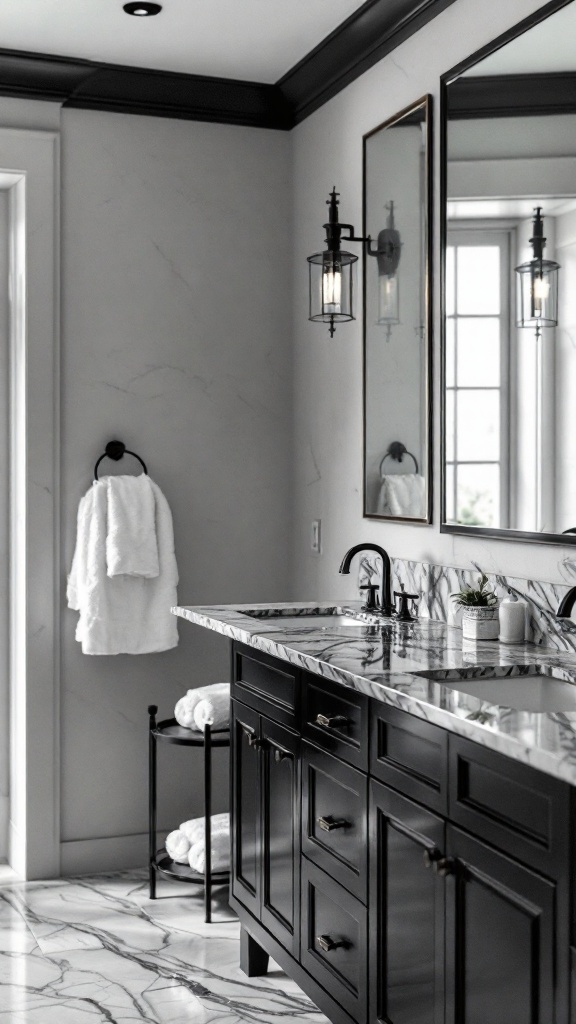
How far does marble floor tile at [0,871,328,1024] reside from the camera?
8.71 ft

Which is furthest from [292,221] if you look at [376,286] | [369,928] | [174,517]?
[369,928]

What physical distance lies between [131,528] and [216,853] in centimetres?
107

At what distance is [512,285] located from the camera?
2469 mm

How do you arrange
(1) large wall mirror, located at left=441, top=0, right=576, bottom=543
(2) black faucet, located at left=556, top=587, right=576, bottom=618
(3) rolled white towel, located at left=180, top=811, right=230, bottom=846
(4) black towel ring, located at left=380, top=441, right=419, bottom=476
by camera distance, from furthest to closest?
(3) rolled white towel, located at left=180, top=811, right=230, bottom=846, (4) black towel ring, located at left=380, top=441, right=419, bottom=476, (1) large wall mirror, located at left=441, top=0, right=576, bottom=543, (2) black faucet, located at left=556, top=587, right=576, bottom=618

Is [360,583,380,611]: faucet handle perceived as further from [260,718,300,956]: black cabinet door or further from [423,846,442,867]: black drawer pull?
[423,846,442,867]: black drawer pull

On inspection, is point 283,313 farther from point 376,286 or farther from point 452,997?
point 452,997

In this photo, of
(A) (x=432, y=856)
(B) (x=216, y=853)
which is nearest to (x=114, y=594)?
(B) (x=216, y=853)

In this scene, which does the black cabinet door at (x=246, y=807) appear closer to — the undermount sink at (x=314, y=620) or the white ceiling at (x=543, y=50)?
the undermount sink at (x=314, y=620)

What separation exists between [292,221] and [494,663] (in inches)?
88.6

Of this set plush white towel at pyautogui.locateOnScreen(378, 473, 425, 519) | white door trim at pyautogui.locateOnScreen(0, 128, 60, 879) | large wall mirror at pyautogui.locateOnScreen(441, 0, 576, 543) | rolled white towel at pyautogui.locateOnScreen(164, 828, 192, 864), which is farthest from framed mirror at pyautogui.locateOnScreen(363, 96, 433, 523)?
rolled white towel at pyautogui.locateOnScreen(164, 828, 192, 864)

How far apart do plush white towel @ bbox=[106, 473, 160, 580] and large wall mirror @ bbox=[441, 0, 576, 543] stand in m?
1.15

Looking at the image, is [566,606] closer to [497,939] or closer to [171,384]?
[497,939]

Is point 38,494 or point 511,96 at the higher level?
point 511,96

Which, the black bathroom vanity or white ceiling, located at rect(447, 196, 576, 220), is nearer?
the black bathroom vanity
